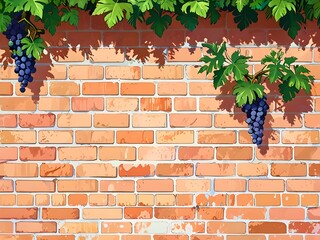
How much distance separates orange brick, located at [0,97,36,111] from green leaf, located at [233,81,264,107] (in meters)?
0.86

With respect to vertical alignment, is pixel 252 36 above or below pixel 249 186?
above

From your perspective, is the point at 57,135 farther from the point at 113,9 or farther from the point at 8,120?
the point at 113,9

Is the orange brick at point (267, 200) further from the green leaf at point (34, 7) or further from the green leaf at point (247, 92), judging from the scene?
the green leaf at point (34, 7)

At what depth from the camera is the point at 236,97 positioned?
2277 mm

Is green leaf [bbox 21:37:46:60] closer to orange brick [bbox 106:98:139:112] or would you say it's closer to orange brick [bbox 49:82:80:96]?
orange brick [bbox 49:82:80:96]

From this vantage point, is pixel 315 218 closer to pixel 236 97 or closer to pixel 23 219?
pixel 236 97

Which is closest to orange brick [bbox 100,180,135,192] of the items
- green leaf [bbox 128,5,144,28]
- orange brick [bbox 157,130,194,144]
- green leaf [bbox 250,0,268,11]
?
orange brick [bbox 157,130,194,144]

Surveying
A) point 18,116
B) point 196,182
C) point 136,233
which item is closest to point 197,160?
point 196,182

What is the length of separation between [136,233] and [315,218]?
2.51 feet

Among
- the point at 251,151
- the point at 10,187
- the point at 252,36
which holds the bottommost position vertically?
the point at 10,187

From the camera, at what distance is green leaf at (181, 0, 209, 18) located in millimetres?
2170

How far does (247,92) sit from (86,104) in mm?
677

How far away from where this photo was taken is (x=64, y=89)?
2.36m

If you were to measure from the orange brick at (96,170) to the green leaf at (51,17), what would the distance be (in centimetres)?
59
